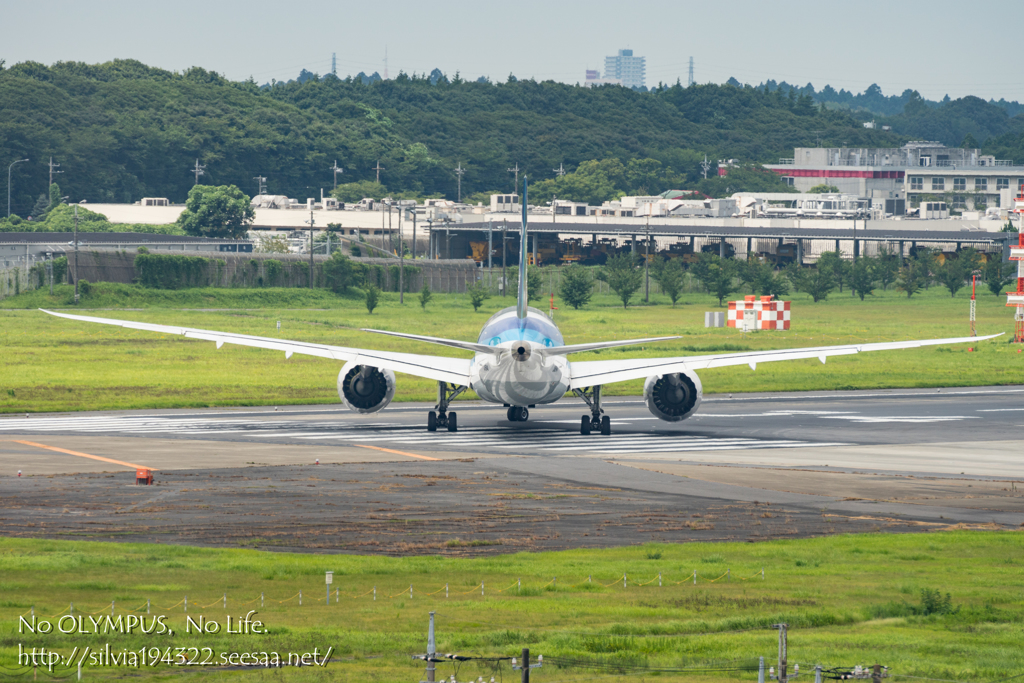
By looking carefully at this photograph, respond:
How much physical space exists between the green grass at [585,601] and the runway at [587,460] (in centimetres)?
290

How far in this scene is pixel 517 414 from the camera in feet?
201

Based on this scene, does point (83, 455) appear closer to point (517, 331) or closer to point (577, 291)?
point (517, 331)

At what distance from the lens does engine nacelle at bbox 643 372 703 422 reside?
185 ft

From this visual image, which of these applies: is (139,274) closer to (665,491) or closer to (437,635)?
(665,491)

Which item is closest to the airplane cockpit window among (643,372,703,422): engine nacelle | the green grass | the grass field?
(643,372,703,422): engine nacelle

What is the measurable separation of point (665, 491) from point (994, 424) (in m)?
26.9

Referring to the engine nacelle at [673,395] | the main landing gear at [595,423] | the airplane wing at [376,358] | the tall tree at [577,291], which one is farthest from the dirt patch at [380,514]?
the tall tree at [577,291]

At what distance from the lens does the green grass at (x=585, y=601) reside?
2305 cm

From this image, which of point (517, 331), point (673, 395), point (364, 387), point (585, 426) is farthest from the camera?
point (364, 387)

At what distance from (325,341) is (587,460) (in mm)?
51591

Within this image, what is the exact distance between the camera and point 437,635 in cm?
2381

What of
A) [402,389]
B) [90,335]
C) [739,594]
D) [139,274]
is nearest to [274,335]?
[90,335]

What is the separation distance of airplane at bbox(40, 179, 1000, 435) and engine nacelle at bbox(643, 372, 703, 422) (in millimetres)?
44

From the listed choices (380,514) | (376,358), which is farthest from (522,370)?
(380,514)
